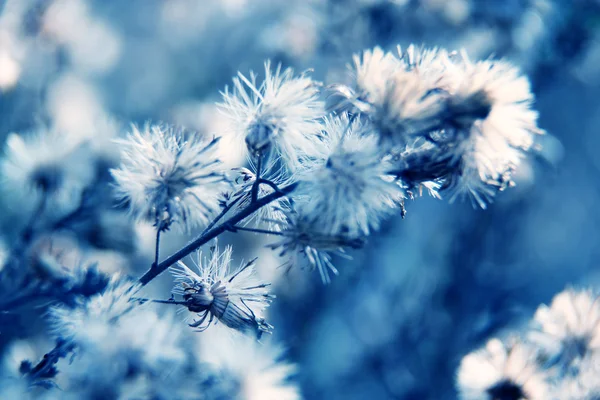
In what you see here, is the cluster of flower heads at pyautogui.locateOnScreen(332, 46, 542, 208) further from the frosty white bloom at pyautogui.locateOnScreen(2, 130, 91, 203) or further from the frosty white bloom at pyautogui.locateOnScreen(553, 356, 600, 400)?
the frosty white bloom at pyautogui.locateOnScreen(2, 130, 91, 203)

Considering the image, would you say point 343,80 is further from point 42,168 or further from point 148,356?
point 148,356

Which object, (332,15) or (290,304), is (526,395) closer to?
(290,304)

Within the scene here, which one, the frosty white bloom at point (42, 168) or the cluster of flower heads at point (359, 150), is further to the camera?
the frosty white bloom at point (42, 168)

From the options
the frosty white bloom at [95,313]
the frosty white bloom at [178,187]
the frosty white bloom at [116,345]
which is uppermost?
the frosty white bloom at [178,187]

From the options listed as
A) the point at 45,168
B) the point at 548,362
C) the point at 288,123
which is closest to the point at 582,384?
the point at 548,362

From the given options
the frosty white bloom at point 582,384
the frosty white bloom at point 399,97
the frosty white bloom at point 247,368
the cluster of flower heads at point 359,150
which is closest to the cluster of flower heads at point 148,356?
the frosty white bloom at point 247,368

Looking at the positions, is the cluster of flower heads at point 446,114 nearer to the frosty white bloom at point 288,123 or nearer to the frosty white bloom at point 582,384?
the frosty white bloom at point 288,123
